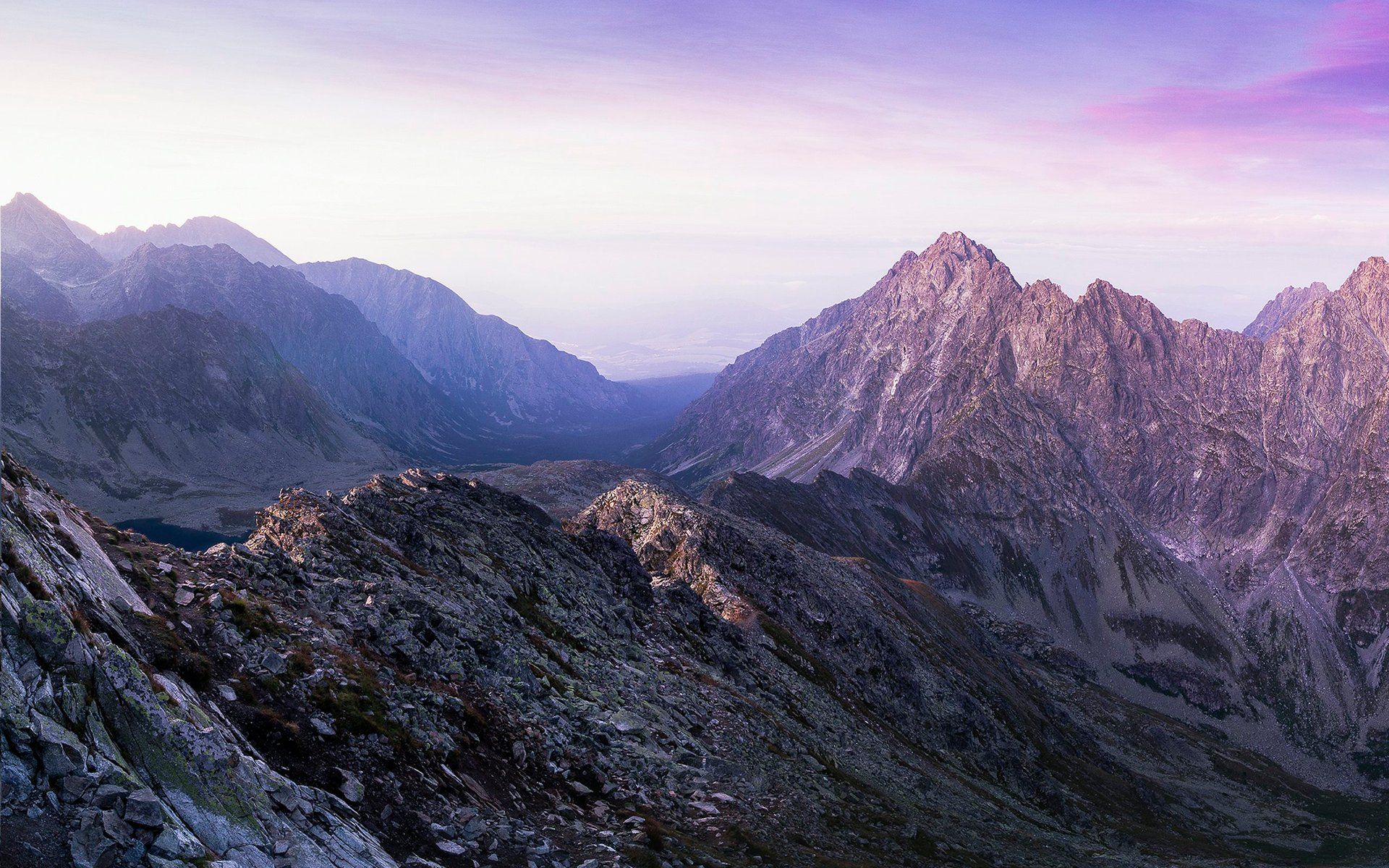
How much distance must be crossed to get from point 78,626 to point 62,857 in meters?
7.08

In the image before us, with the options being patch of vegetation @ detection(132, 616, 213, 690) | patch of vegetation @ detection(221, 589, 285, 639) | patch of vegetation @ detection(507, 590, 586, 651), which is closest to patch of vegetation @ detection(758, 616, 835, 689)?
patch of vegetation @ detection(507, 590, 586, 651)

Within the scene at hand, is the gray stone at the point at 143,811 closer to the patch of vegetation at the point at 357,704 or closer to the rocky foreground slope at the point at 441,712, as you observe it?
the rocky foreground slope at the point at 441,712

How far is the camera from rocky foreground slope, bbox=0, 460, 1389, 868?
20.2 metres

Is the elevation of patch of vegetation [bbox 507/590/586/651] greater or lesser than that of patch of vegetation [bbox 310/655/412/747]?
lesser

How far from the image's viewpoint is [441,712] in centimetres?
3538

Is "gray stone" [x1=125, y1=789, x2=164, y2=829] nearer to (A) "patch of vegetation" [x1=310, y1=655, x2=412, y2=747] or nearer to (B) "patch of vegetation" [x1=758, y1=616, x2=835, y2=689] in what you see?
(A) "patch of vegetation" [x1=310, y1=655, x2=412, y2=747]

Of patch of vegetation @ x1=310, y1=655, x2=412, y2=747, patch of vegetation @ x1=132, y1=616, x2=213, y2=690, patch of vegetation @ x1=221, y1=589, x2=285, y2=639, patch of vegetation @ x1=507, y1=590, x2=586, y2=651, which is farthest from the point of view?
patch of vegetation @ x1=507, y1=590, x2=586, y2=651

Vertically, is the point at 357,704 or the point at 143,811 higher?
the point at 143,811

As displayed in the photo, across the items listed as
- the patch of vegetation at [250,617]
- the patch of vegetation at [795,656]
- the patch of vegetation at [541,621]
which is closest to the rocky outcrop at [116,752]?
the patch of vegetation at [250,617]

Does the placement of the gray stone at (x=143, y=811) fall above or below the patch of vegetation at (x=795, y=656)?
→ above

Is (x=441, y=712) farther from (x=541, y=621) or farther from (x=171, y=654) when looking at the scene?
(x=541, y=621)

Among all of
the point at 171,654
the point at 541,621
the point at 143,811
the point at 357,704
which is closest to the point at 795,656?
the point at 541,621

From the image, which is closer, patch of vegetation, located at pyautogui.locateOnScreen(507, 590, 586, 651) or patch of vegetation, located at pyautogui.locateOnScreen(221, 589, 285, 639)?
patch of vegetation, located at pyautogui.locateOnScreen(221, 589, 285, 639)

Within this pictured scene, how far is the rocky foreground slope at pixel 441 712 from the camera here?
2016 cm
